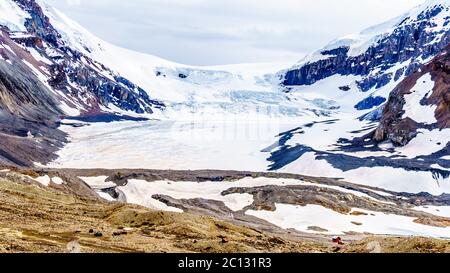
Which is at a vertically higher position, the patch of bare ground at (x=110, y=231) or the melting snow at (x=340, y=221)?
the melting snow at (x=340, y=221)

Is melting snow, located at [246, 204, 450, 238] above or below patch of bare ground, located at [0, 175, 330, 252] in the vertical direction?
above

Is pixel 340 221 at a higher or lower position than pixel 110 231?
higher

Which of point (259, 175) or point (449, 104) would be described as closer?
point (259, 175)

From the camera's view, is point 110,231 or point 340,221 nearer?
point 110,231

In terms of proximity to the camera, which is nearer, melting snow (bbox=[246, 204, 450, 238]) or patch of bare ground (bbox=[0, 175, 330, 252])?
patch of bare ground (bbox=[0, 175, 330, 252])

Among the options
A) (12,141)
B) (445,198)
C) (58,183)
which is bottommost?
(58,183)

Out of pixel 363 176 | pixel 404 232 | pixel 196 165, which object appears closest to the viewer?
pixel 404 232

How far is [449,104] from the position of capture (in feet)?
645

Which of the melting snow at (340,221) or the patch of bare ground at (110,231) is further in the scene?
the melting snow at (340,221)

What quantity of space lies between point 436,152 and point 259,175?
53856 mm
